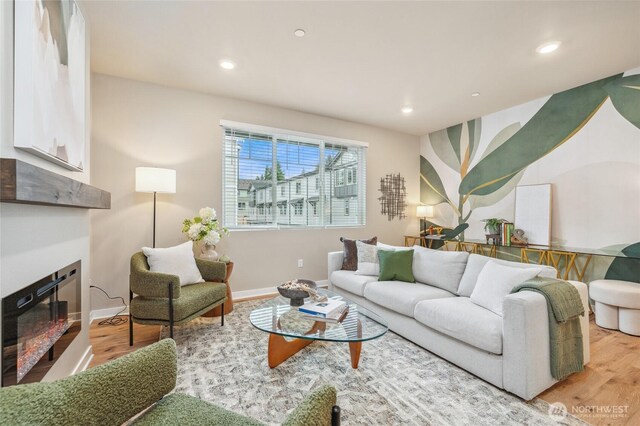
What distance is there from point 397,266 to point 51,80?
9.93 feet

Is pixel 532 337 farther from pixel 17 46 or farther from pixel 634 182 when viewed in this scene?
pixel 17 46

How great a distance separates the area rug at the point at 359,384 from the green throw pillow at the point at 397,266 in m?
0.67

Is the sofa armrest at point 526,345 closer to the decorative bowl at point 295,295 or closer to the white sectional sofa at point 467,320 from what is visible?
the white sectional sofa at point 467,320

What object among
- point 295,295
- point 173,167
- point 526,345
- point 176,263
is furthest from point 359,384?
point 173,167

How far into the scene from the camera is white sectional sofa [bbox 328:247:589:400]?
1.78 meters

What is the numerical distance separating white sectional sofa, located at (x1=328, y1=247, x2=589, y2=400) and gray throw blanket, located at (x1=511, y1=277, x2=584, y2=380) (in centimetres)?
5

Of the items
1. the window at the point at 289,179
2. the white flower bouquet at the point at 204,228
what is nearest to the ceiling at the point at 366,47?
the window at the point at 289,179

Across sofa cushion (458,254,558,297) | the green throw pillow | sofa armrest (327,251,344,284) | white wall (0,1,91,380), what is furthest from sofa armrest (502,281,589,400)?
white wall (0,1,91,380)

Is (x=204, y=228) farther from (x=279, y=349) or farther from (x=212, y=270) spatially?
(x=279, y=349)

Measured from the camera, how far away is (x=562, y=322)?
72.9 inches

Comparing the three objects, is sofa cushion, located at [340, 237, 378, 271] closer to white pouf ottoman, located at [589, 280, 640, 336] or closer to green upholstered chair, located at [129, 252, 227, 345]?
green upholstered chair, located at [129, 252, 227, 345]

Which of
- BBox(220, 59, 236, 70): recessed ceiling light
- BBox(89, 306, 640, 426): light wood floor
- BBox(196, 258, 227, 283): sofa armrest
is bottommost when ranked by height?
BBox(89, 306, 640, 426): light wood floor

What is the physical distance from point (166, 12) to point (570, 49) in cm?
363

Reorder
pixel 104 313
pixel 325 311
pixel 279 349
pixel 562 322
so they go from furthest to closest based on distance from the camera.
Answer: pixel 104 313 → pixel 279 349 → pixel 325 311 → pixel 562 322
